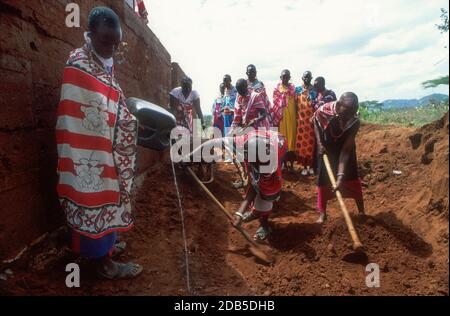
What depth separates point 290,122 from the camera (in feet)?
22.8

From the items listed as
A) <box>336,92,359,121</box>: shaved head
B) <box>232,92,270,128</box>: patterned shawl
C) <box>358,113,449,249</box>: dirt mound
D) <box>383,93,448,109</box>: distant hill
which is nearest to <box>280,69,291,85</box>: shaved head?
<box>232,92,270,128</box>: patterned shawl

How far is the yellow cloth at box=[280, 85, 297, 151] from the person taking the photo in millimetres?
6849

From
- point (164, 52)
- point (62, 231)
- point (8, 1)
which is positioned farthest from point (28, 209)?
point (164, 52)

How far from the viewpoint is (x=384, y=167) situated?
5.75 m

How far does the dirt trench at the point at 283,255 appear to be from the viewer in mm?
2426

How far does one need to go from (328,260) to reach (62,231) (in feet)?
7.84

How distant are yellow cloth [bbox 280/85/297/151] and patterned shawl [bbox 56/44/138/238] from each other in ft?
16.5

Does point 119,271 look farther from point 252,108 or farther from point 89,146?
point 252,108

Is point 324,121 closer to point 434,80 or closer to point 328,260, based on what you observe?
point 434,80

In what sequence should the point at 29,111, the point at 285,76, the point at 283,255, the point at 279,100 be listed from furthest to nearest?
the point at 279,100 → the point at 285,76 → the point at 283,255 → the point at 29,111

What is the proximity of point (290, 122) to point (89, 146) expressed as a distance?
5.37 meters

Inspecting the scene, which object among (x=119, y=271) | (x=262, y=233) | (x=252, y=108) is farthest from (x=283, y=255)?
(x=252, y=108)

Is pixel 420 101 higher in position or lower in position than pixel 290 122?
higher

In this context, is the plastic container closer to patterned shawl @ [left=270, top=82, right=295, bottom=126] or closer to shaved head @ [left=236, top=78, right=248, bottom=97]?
shaved head @ [left=236, top=78, right=248, bottom=97]
